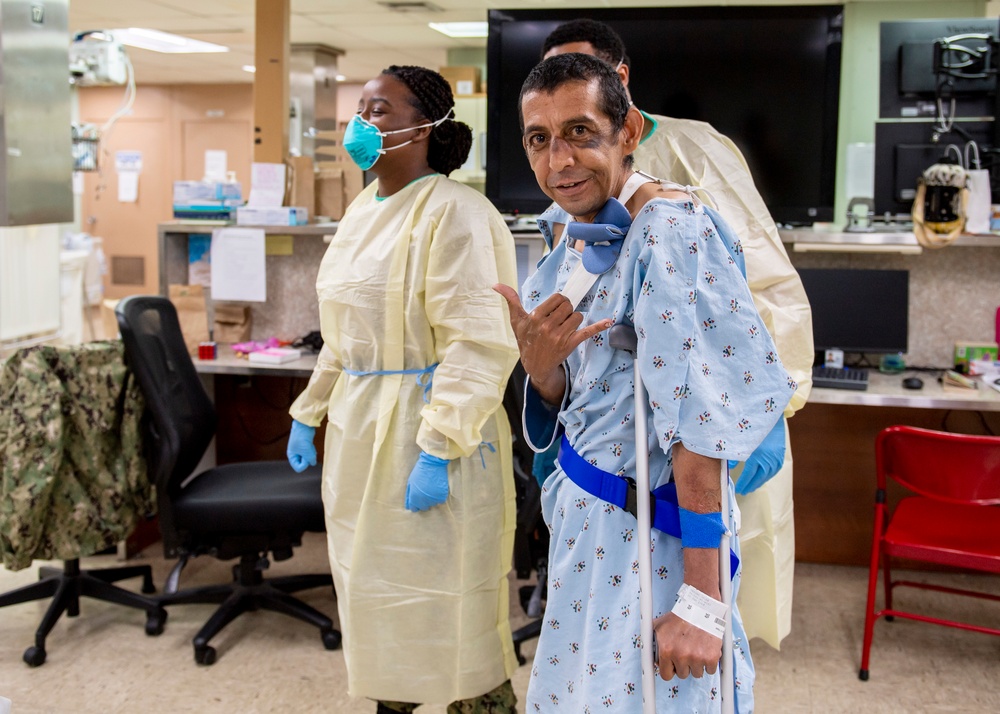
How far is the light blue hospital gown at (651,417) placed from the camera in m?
1.16

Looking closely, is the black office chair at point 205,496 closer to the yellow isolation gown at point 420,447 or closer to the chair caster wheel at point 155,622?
the chair caster wheel at point 155,622

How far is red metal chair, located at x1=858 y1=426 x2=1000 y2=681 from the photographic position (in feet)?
7.57

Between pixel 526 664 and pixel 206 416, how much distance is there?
3.91 ft

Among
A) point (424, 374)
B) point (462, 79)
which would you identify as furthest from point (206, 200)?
point (462, 79)

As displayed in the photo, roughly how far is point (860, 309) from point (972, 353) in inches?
15.3

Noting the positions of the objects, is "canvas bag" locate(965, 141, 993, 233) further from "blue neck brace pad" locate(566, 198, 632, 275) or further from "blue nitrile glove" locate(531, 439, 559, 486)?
"blue neck brace pad" locate(566, 198, 632, 275)

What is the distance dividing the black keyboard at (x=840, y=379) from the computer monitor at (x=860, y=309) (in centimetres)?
19

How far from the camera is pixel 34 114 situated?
2.95 m

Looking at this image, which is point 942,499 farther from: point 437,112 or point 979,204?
point 437,112

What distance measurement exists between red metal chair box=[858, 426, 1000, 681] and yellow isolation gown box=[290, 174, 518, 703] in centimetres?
105

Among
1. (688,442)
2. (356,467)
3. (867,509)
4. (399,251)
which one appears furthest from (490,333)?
(867,509)

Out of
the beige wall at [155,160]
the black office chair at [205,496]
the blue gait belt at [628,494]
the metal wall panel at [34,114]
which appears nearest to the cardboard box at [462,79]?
the metal wall panel at [34,114]

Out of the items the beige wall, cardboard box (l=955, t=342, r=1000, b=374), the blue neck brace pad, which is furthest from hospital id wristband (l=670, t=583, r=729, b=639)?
the beige wall

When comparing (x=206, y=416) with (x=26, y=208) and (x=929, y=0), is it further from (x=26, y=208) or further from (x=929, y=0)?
(x=929, y=0)
